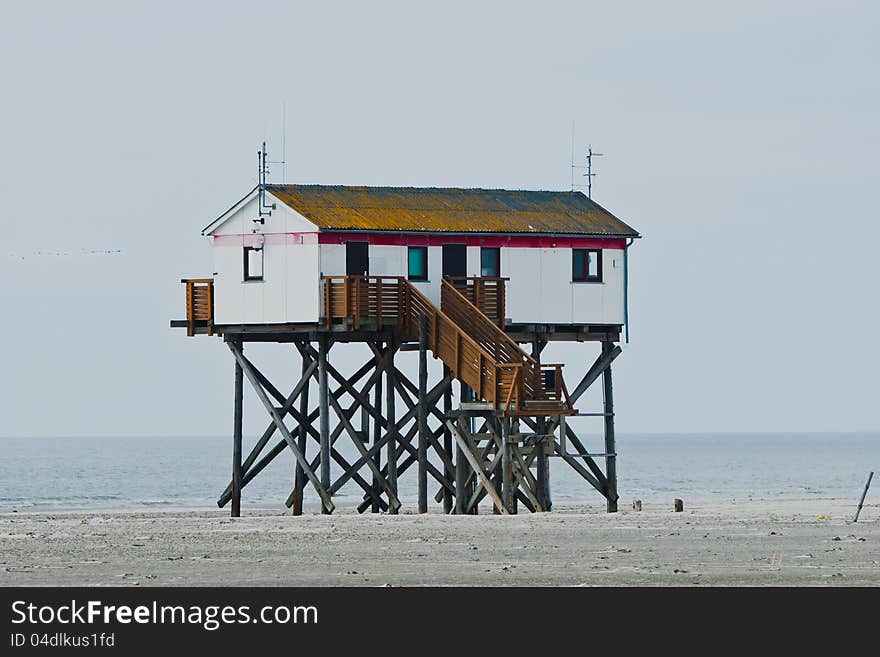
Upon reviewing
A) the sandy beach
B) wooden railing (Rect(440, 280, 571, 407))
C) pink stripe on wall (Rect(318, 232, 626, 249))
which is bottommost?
the sandy beach

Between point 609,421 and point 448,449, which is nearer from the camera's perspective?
point 609,421

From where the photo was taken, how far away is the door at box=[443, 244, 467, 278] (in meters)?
51.2

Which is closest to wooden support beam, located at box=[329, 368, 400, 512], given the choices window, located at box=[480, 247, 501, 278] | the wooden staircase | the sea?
the wooden staircase

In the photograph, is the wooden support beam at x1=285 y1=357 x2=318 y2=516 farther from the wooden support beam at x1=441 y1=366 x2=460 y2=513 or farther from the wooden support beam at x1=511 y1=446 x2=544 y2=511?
the wooden support beam at x1=511 y1=446 x2=544 y2=511

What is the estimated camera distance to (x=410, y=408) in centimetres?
5284

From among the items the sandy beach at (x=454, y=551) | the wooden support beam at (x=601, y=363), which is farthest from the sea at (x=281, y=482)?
the sandy beach at (x=454, y=551)

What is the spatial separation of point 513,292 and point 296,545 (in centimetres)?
1455

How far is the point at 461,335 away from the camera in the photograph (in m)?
48.5

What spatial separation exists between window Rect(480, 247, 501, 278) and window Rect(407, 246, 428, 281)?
1.59 m

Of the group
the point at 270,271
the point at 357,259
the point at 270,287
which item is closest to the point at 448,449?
the point at 357,259

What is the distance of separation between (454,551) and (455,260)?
1511 centimetres

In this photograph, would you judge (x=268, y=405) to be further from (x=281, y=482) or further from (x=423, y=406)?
(x=281, y=482)
